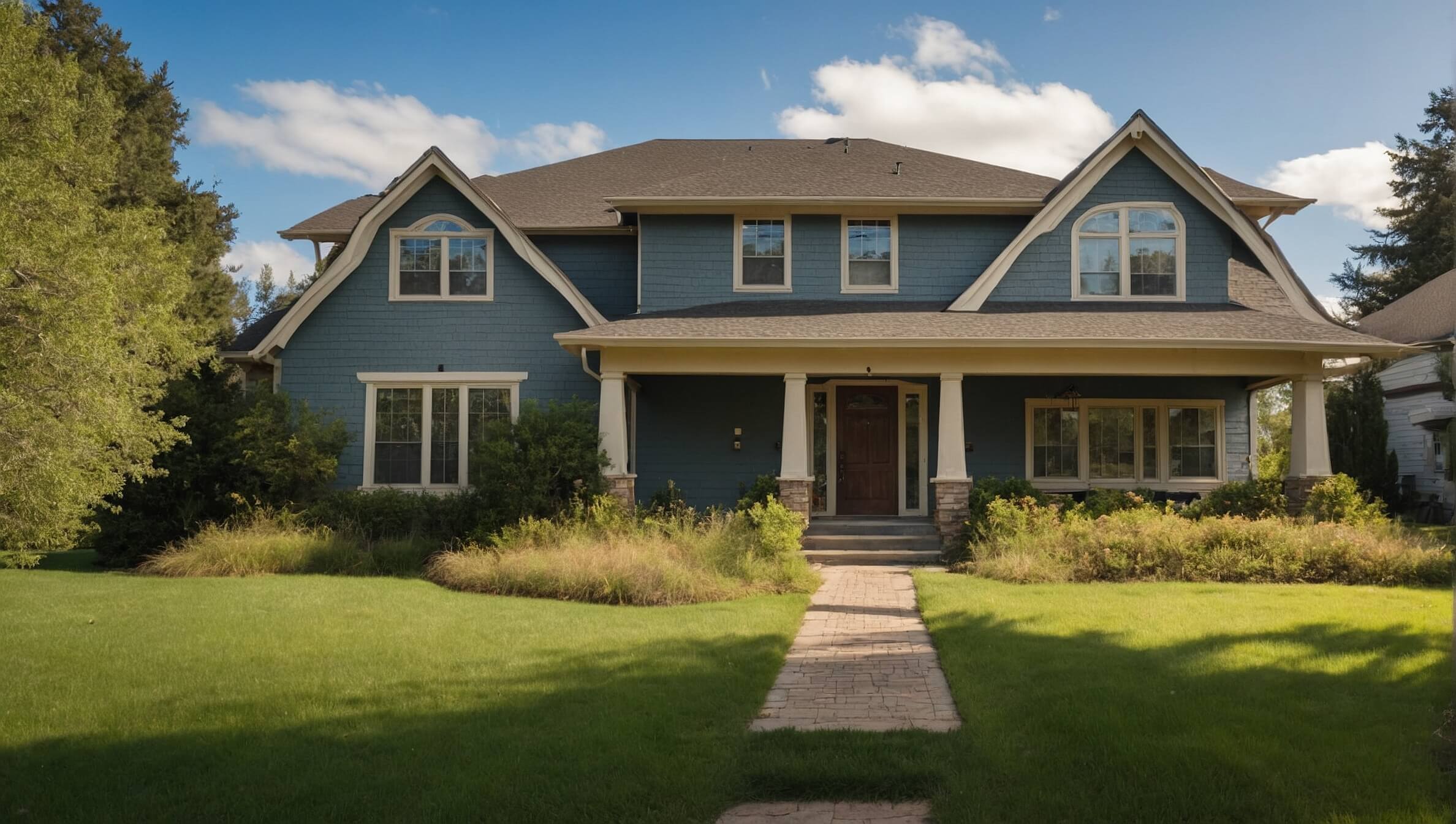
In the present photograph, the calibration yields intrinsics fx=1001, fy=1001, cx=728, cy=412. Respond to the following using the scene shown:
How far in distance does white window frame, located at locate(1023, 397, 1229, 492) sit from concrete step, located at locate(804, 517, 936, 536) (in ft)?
8.71

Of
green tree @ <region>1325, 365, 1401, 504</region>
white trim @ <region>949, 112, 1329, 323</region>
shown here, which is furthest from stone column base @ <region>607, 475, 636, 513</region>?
green tree @ <region>1325, 365, 1401, 504</region>

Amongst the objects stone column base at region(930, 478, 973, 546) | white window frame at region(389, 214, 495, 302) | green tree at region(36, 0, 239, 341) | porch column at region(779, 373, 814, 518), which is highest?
green tree at region(36, 0, 239, 341)

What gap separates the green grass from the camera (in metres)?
4.52

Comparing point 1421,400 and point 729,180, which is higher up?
point 729,180

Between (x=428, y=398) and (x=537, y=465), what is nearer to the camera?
(x=537, y=465)

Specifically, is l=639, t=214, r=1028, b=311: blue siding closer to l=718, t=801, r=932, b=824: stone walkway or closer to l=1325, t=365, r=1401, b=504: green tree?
l=1325, t=365, r=1401, b=504: green tree

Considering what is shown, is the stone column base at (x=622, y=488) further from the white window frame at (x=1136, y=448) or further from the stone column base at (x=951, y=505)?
the white window frame at (x=1136, y=448)

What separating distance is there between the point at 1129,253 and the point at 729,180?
22.0 feet

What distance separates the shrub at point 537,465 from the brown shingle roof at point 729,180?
4284mm

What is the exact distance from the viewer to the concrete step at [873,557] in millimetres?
14422

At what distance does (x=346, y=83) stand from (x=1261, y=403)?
4070 centimetres

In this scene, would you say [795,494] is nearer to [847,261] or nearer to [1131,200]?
[847,261]

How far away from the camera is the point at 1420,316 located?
2667cm

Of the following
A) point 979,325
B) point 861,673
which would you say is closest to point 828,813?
point 861,673
